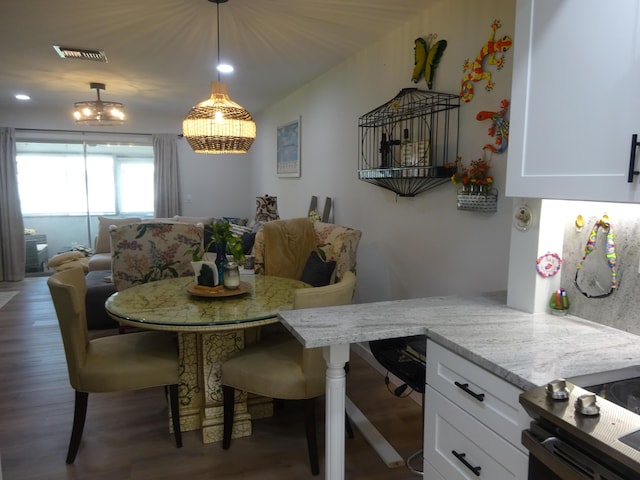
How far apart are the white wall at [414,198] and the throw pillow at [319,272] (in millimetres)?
473

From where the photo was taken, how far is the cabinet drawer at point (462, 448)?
3.94 feet

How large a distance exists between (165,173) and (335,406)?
6.14 metres

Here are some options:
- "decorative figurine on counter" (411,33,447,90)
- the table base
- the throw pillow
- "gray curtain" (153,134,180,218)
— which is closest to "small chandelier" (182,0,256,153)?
the throw pillow

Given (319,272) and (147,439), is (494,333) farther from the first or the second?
(147,439)

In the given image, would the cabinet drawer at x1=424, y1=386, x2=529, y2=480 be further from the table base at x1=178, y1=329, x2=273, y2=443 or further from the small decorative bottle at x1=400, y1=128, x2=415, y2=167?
the small decorative bottle at x1=400, y1=128, x2=415, y2=167

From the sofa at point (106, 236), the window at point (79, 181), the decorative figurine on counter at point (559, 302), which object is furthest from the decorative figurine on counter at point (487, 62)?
the window at point (79, 181)

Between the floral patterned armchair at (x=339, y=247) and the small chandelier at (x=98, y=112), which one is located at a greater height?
the small chandelier at (x=98, y=112)

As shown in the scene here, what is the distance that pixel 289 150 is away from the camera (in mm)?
5352

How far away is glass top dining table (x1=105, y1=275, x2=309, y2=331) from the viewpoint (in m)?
2.06

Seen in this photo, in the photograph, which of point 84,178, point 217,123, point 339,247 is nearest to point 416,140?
point 339,247

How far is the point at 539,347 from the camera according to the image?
4.41 feet

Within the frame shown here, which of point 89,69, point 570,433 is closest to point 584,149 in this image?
point 570,433

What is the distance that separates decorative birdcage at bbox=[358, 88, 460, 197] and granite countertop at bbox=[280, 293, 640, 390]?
95 centimetres

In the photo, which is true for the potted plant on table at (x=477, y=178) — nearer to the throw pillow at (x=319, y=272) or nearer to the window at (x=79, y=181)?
the throw pillow at (x=319, y=272)
